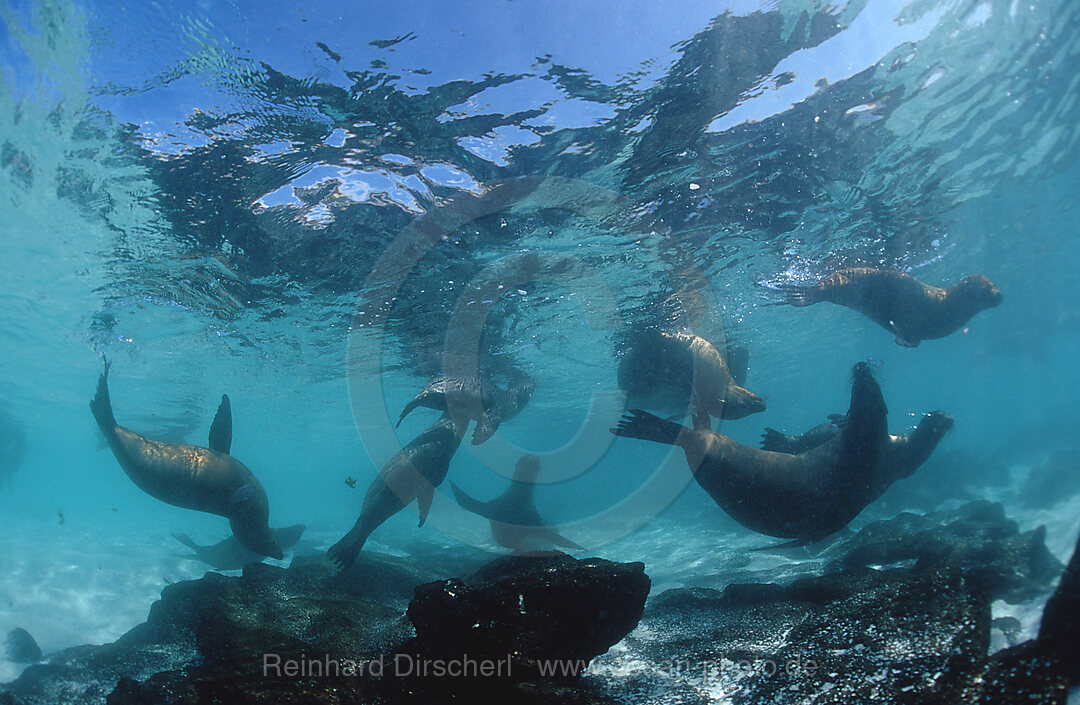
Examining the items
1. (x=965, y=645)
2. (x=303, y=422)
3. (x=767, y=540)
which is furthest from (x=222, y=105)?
(x=303, y=422)

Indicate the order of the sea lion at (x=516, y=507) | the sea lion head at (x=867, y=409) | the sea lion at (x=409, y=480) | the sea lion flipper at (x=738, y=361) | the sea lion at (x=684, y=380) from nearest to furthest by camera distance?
the sea lion head at (x=867, y=409), the sea lion at (x=684, y=380), the sea lion at (x=409, y=480), the sea lion flipper at (x=738, y=361), the sea lion at (x=516, y=507)

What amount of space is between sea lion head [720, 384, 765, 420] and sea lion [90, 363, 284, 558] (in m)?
6.91

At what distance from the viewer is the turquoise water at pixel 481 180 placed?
20.6 feet

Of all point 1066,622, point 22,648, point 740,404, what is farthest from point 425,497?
point 1066,622

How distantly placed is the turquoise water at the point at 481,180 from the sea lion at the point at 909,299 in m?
2.53

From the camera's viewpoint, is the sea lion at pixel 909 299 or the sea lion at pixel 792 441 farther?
the sea lion at pixel 909 299

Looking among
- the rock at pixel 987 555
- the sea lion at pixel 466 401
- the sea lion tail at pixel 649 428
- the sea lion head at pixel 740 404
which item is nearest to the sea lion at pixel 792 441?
the sea lion head at pixel 740 404

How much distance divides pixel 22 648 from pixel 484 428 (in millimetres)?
9123

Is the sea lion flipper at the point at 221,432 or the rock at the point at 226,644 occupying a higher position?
the sea lion flipper at the point at 221,432

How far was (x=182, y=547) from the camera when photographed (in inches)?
829

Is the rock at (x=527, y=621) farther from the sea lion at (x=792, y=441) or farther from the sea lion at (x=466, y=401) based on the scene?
the sea lion at (x=466, y=401)

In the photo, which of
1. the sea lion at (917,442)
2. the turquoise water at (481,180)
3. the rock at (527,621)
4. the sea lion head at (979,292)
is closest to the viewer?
the rock at (527,621)

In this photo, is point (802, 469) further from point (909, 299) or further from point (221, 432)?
point (221, 432)

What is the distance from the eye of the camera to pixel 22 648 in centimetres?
866
